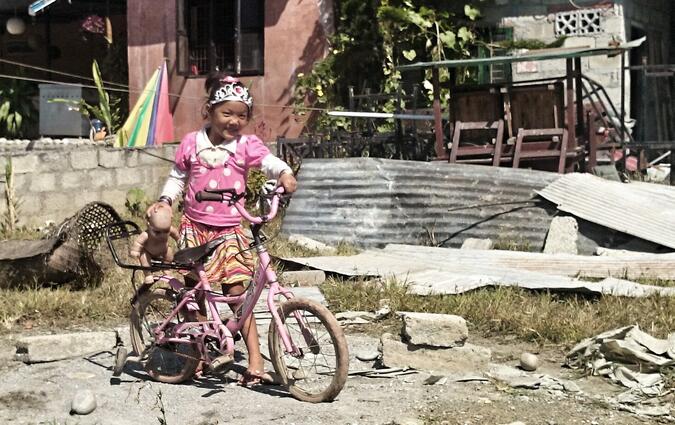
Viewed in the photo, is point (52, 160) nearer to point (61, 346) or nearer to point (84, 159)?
point (84, 159)

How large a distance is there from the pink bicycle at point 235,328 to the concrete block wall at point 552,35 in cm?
838

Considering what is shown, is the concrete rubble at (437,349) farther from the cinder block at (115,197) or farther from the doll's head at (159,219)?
the cinder block at (115,197)

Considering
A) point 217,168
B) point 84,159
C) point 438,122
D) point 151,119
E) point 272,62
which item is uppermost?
point 272,62

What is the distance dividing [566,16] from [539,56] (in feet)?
10.4

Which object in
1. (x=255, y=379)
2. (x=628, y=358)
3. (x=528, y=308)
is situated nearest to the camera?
(x=255, y=379)

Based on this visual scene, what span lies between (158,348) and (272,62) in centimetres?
960

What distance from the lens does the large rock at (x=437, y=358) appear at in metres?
4.55

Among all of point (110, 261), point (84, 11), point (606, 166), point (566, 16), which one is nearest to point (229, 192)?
point (110, 261)

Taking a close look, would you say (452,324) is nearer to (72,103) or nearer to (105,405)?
(105,405)

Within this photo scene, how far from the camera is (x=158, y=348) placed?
4.61 metres

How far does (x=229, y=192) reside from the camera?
418 cm

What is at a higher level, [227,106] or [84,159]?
[227,106]

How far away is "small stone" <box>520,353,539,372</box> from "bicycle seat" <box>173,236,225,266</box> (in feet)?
5.46

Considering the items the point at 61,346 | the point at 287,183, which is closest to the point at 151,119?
the point at 61,346
